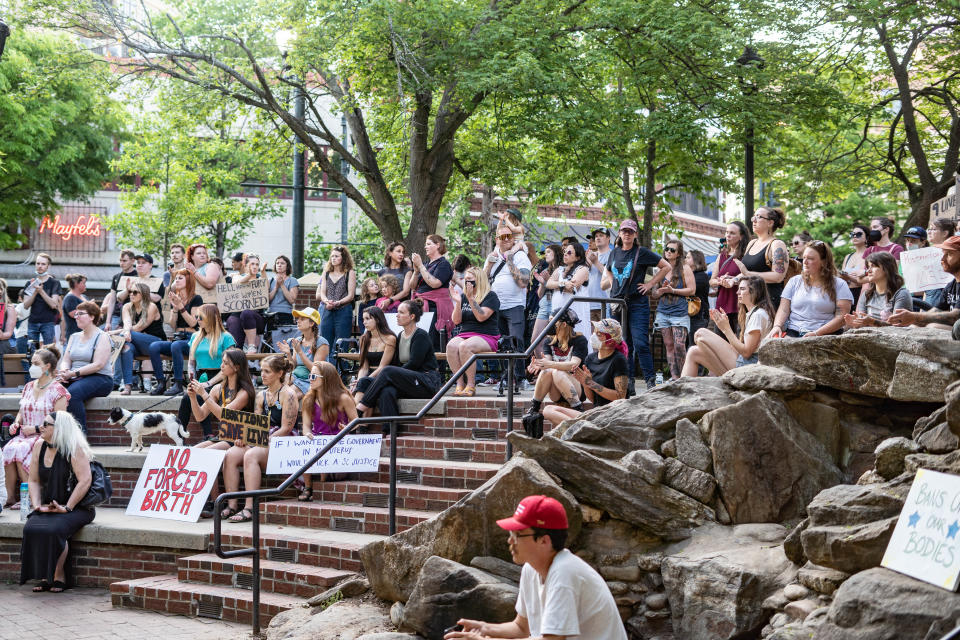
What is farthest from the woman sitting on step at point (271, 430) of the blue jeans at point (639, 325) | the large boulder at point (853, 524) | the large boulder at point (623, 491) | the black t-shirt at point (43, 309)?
the large boulder at point (853, 524)

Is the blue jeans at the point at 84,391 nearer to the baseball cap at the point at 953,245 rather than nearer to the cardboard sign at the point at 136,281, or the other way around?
the cardboard sign at the point at 136,281

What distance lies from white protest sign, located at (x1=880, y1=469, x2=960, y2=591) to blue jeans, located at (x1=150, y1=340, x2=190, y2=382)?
10010 mm

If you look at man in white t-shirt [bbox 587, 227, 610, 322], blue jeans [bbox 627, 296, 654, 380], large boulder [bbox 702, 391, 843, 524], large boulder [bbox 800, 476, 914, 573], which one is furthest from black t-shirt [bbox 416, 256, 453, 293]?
large boulder [bbox 800, 476, 914, 573]

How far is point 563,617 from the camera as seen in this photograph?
4660 mm

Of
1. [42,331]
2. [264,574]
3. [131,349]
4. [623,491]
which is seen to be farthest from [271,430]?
[42,331]

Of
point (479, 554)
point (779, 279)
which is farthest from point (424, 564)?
point (779, 279)

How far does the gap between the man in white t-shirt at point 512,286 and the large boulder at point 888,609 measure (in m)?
6.80

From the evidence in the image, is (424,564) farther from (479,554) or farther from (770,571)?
(770,571)

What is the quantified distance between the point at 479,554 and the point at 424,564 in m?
0.45

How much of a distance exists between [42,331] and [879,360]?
41.9 ft

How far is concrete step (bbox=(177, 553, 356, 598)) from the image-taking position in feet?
29.0

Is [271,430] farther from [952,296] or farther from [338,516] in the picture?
[952,296]

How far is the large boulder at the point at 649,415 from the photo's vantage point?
26.7 feet

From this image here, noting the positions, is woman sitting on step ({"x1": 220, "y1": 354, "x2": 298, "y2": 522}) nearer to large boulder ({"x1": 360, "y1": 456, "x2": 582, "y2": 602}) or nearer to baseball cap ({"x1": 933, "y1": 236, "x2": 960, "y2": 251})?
large boulder ({"x1": 360, "y1": 456, "x2": 582, "y2": 602})
